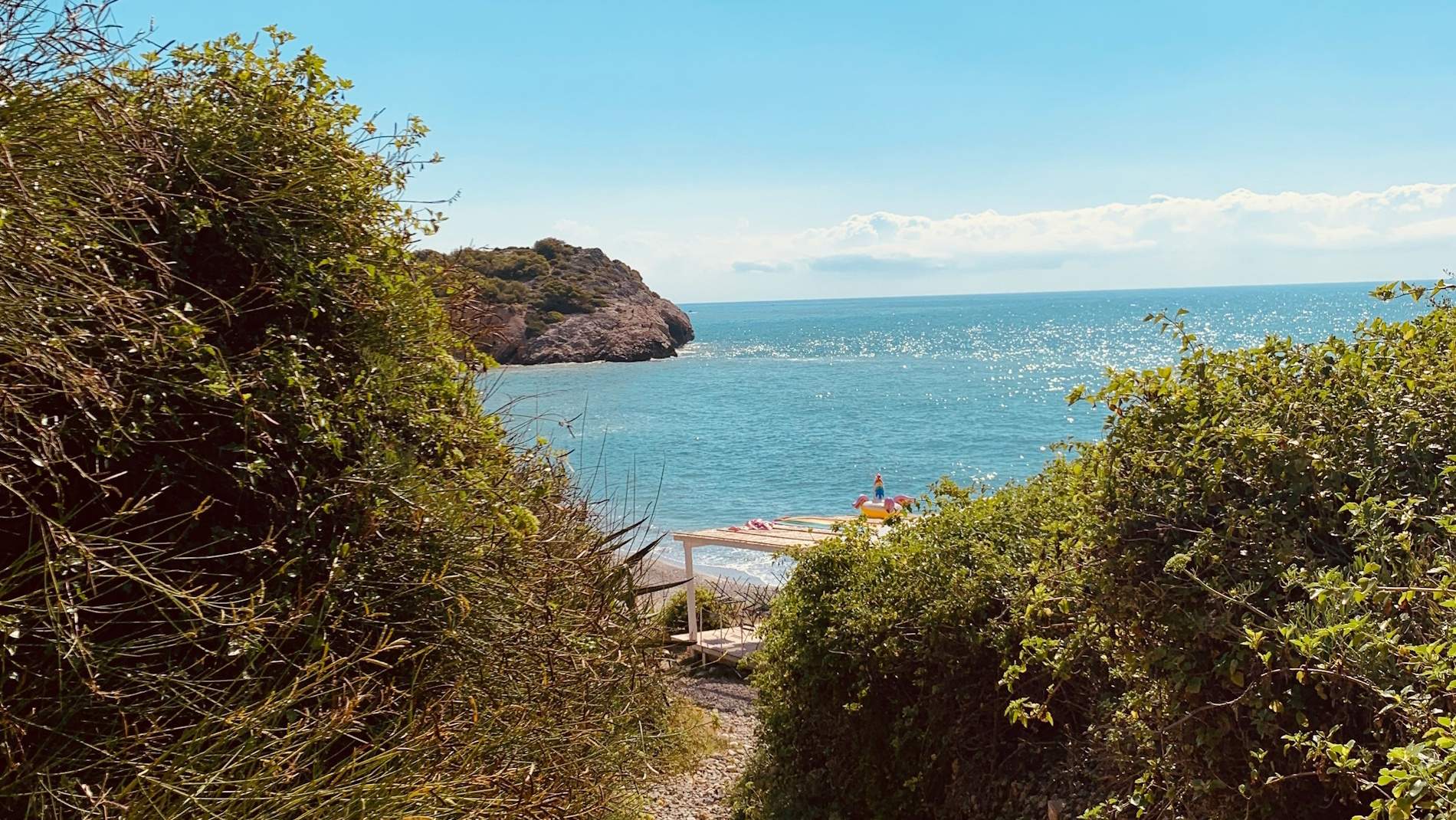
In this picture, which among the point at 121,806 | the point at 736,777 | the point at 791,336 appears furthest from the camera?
the point at 791,336

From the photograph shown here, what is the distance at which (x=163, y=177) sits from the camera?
3.38 metres

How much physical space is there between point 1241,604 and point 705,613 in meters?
12.2

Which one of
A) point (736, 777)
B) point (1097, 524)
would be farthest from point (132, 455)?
point (736, 777)

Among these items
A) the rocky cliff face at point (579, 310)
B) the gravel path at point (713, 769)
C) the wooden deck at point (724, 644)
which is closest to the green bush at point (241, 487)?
the gravel path at point (713, 769)

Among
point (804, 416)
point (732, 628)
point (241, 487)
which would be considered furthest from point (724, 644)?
point (804, 416)

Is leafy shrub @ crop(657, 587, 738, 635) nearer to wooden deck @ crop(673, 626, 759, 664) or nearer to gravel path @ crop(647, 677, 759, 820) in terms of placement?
wooden deck @ crop(673, 626, 759, 664)

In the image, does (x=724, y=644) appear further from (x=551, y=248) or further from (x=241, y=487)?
(x=551, y=248)

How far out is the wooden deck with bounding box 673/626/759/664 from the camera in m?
12.7

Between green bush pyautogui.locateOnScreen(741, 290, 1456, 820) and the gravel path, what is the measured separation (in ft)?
8.42

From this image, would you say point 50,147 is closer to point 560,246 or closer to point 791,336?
point 560,246

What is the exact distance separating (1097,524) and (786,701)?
3662 millimetres

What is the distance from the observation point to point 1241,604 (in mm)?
2750

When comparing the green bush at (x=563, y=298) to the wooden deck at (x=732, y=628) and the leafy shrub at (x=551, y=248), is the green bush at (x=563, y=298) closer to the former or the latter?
the leafy shrub at (x=551, y=248)

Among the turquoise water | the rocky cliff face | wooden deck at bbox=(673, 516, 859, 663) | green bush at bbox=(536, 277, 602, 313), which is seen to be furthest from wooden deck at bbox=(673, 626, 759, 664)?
green bush at bbox=(536, 277, 602, 313)
